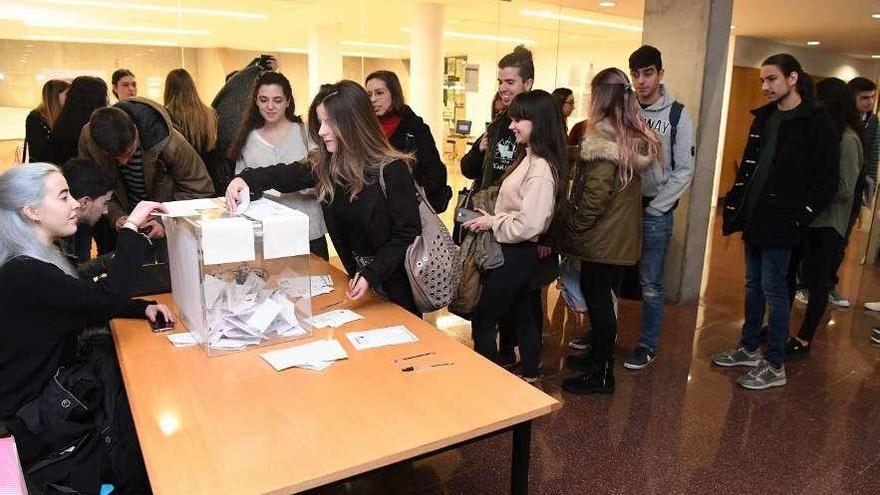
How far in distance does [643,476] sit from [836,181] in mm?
1744

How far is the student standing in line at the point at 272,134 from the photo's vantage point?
9.34 ft

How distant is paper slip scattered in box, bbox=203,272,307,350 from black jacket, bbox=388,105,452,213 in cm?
139

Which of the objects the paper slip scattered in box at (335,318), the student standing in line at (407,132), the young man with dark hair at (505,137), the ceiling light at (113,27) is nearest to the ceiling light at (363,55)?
the ceiling light at (113,27)

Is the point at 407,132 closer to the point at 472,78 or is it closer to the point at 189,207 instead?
the point at 189,207

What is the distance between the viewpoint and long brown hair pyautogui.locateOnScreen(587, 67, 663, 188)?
2.81 metres

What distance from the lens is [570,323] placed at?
4.23 meters

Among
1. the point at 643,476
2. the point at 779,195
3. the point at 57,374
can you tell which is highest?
the point at 779,195

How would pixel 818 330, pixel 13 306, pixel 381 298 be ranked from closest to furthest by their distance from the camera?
pixel 13 306
pixel 381 298
pixel 818 330

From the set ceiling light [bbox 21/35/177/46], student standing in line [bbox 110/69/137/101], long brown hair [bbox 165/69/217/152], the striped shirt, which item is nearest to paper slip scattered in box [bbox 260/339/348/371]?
the striped shirt

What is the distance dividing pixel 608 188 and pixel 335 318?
1425mm

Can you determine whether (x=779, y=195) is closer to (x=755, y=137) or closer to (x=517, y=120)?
(x=755, y=137)

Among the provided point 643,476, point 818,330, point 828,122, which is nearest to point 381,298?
point 643,476

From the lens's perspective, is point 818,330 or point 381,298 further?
point 818,330

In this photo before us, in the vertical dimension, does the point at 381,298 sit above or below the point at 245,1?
below
